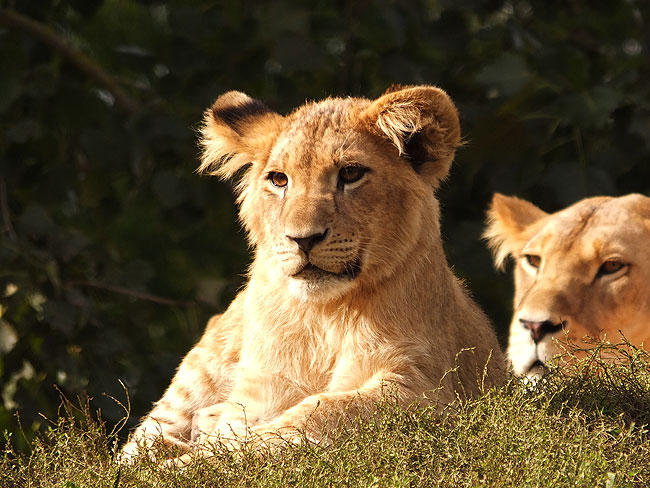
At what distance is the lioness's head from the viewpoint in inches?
101

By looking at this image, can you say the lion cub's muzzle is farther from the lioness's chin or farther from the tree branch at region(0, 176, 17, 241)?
the tree branch at region(0, 176, 17, 241)

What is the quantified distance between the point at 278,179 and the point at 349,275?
1.18 feet

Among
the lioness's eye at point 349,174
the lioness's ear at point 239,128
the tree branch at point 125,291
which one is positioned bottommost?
the tree branch at point 125,291

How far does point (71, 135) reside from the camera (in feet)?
16.9

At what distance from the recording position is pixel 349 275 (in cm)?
259

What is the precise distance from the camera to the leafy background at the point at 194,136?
4.16 meters

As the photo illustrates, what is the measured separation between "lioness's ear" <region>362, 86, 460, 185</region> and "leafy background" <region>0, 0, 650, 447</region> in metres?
1.34

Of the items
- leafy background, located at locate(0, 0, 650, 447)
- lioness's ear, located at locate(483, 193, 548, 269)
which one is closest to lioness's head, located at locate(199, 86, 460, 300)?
lioness's ear, located at locate(483, 193, 548, 269)

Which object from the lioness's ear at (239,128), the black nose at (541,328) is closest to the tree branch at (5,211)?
the lioness's ear at (239,128)

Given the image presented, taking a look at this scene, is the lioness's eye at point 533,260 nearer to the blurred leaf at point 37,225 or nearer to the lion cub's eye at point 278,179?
the lion cub's eye at point 278,179

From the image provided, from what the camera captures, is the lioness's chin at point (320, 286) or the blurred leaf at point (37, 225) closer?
the lioness's chin at point (320, 286)

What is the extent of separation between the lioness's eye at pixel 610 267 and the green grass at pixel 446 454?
2.22 feet

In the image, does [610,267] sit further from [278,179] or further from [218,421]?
[218,421]

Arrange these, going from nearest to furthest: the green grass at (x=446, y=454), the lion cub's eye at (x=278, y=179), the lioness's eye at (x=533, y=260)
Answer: the green grass at (x=446, y=454), the lion cub's eye at (x=278, y=179), the lioness's eye at (x=533, y=260)
